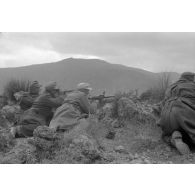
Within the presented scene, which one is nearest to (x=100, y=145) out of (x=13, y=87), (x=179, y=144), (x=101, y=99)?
(x=179, y=144)

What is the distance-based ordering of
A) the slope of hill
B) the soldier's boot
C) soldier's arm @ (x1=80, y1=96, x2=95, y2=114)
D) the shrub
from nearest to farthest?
the soldier's boot → soldier's arm @ (x1=80, y1=96, x2=95, y2=114) → the slope of hill → the shrub

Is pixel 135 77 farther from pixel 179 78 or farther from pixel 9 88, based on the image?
pixel 9 88

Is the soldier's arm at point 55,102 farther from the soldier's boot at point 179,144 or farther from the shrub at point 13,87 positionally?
the soldier's boot at point 179,144

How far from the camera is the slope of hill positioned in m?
10.0

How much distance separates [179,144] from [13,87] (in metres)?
4.81

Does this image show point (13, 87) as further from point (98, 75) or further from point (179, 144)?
point (179, 144)

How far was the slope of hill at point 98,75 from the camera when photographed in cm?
1004

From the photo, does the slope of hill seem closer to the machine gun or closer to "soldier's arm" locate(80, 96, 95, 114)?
the machine gun

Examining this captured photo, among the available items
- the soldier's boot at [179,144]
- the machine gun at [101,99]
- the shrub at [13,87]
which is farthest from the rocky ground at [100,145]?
the shrub at [13,87]

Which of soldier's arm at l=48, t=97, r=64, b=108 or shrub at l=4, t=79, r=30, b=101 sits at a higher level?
shrub at l=4, t=79, r=30, b=101

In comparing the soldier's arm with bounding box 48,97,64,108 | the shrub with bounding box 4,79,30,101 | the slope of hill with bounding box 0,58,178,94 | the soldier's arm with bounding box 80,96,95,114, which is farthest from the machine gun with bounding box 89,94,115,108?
the shrub with bounding box 4,79,30,101

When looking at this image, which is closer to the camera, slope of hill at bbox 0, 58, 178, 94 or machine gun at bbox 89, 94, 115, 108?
slope of hill at bbox 0, 58, 178, 94

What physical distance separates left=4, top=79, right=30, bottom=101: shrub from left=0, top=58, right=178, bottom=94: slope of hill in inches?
26.9

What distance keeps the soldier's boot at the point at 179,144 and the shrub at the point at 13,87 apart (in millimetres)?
4291
